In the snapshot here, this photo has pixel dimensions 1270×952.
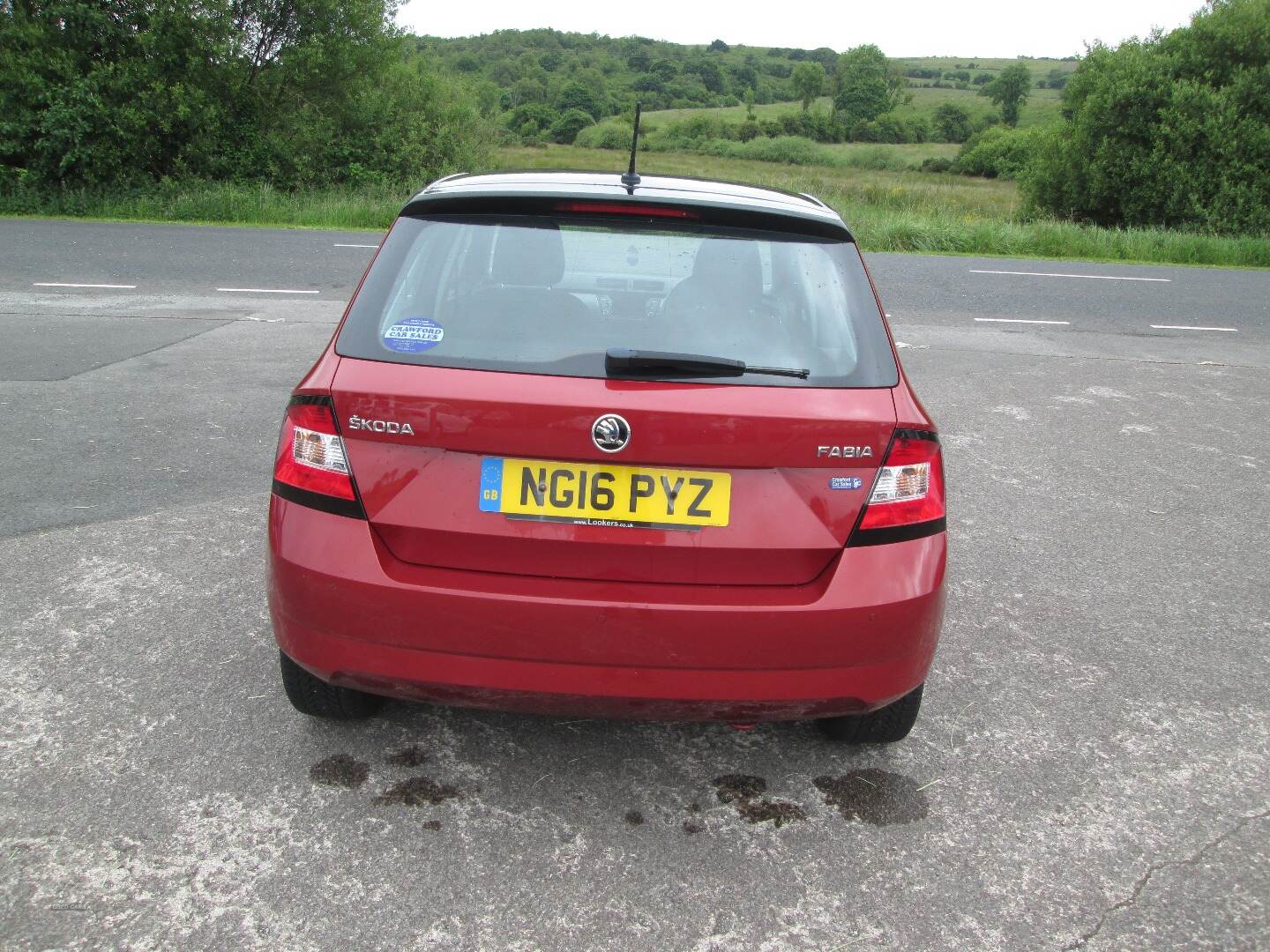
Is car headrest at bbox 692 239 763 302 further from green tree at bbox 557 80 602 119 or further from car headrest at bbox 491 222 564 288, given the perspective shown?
green tree at bbox 557 80 602 119

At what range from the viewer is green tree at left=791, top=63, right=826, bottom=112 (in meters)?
96.4

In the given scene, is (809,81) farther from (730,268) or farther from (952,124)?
(730,268)

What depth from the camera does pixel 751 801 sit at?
2.94 m

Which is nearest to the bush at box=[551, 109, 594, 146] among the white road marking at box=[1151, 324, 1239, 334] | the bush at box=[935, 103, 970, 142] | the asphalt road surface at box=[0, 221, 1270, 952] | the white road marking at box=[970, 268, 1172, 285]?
the bush at box=[935, 103, 970, 142]

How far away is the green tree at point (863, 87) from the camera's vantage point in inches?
3561

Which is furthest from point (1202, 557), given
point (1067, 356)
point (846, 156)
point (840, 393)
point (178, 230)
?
point (846, 156)

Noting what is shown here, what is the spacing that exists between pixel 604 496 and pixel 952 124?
94.7m

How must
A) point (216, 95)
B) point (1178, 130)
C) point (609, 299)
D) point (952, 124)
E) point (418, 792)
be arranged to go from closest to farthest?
1. point (609, 299)
2. point (418, 792)
3. point (216, 95)
4. point (1178, 130)
5. point (952, 124)

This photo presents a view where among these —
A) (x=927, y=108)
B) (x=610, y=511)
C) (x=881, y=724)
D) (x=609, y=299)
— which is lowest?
(x=881, y=724)

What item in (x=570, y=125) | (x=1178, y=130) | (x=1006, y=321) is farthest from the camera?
(x=570, y=125)

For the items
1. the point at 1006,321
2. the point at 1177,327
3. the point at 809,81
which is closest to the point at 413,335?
the point at 1006,321

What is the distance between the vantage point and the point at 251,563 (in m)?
4.44

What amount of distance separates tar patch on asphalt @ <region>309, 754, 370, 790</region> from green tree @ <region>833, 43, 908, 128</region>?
3592 inches

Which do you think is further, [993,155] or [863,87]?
[863,87]
